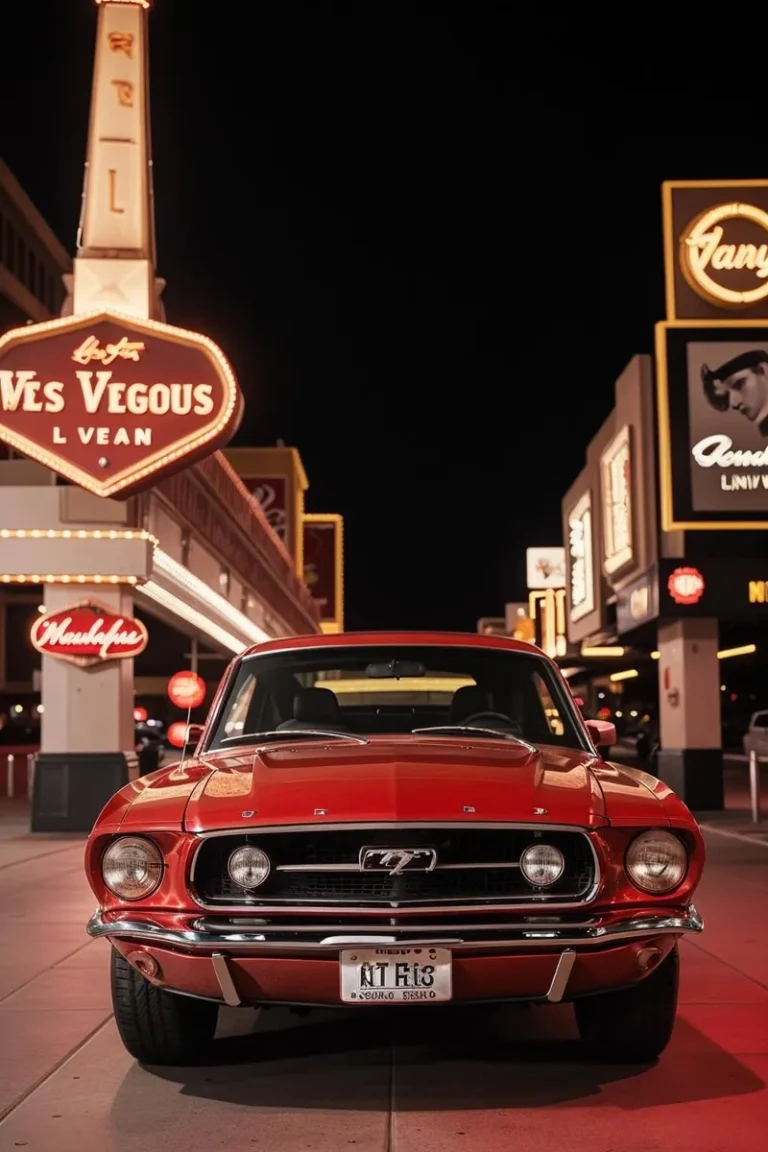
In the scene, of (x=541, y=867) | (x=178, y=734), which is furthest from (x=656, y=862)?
(x=178, y=734)

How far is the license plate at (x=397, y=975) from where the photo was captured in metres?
4.65

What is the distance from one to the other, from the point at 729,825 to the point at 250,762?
13.5m

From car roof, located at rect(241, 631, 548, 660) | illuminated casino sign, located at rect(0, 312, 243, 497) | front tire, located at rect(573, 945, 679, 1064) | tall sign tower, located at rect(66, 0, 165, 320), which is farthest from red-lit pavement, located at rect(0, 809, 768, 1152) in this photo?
tall sign tower, located at rect(66, 0, 165, 320)

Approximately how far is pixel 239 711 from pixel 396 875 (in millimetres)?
1922

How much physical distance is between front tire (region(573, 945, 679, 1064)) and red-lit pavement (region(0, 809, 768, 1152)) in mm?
90

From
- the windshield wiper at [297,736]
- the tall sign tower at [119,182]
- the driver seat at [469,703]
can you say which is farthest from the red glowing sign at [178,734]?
→ the tall sign tower at [119,182]

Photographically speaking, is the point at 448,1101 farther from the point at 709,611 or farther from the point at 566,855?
the point at 709,611

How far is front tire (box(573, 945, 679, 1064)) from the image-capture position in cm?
516

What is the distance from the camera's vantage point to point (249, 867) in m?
Result: 4.82

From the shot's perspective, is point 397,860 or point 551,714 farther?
point 551,714

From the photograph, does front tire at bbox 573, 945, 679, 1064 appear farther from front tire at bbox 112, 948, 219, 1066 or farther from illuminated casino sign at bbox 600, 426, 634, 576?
illuminated casino sign at bbox 600, 426, 634, 576

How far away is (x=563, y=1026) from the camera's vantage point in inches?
237

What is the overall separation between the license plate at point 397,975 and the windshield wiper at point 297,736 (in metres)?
1.29

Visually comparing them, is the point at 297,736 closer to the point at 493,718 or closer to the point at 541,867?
the point at 493,718
